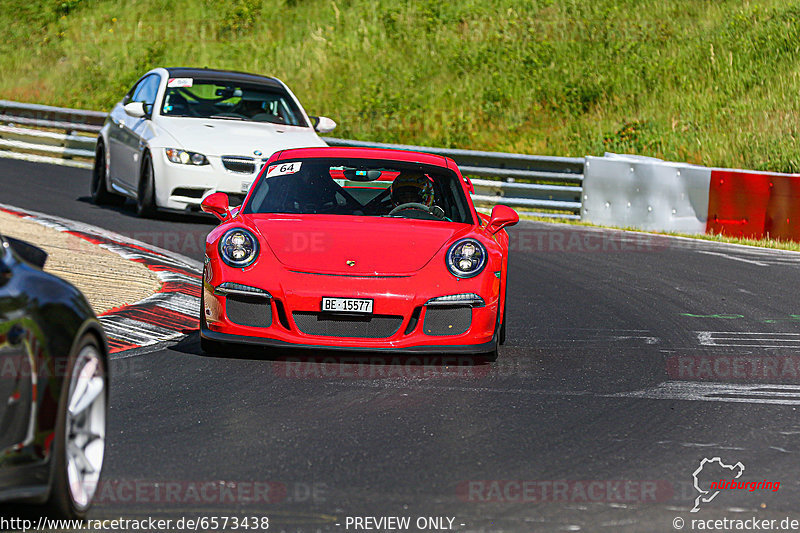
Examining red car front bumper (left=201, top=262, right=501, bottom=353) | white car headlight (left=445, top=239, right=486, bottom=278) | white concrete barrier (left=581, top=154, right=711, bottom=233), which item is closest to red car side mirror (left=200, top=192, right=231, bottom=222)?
red car front bumper (left=201, top=262, right=501, bottom=353)

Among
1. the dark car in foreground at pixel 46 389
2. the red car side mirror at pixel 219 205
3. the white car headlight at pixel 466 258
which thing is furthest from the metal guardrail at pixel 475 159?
the dark car in foreground at pixel 46 389

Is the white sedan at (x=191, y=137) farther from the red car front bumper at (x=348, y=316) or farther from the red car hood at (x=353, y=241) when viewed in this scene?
the red car front bumper at (x=348, y=316)

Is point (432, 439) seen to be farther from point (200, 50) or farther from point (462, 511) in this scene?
point (200, 50)

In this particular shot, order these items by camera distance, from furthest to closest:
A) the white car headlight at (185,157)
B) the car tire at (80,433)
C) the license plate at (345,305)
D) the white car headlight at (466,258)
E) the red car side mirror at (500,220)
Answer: the white car headlight at (185,157), the red car side mirror at (500,220), the white car headlight at (466,258), the license plate at (345,305), the car tire at (80,433)

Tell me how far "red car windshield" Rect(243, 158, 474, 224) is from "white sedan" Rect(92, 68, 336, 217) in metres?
5.03

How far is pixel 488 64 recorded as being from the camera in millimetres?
31578

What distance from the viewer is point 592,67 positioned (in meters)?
30.8

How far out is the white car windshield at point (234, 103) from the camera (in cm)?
1554

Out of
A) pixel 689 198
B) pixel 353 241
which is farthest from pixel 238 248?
pixel 689 198

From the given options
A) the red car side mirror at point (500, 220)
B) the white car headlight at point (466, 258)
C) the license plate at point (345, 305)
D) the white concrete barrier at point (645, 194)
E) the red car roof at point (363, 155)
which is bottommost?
the white concrete barrier at point (645, 194)

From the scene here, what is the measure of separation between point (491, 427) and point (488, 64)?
1014 inches

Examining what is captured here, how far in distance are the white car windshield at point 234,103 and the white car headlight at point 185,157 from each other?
37.7 inches

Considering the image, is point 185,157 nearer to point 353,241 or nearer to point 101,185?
point 101,185

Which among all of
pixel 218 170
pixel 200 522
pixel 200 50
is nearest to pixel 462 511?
pixel 200 522
